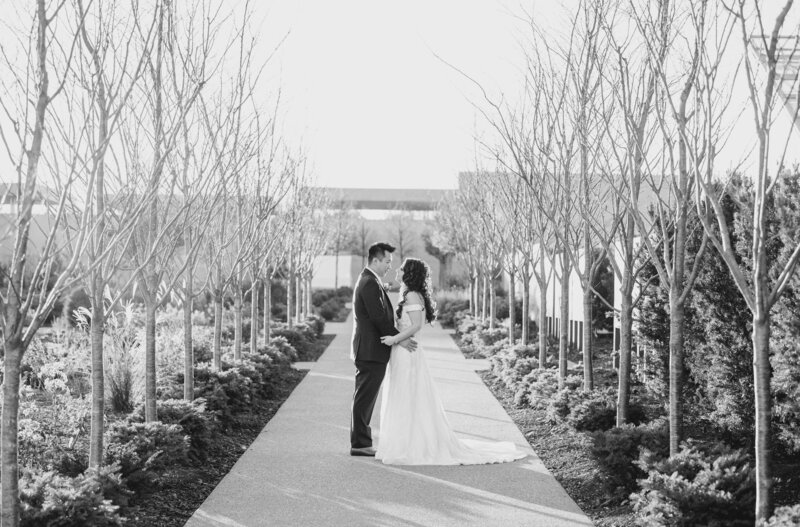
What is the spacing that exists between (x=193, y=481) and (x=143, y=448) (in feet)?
1.82

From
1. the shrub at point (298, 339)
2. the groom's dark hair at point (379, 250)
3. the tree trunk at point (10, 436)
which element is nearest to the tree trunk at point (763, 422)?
the tree trunk at point (10, 436)

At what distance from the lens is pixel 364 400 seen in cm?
714

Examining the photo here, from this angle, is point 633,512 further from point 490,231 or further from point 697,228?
point 490,231

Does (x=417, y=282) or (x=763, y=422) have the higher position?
(x=417, y=282)

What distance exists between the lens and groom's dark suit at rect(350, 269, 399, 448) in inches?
280

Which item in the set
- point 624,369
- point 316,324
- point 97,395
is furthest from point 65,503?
point 316,324

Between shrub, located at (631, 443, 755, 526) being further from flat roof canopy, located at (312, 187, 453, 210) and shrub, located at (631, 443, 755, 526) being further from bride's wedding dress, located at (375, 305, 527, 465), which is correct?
flat roof canopy, located at (312, 187, 453, 210)

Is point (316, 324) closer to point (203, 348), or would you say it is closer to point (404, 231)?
point (203, 348)

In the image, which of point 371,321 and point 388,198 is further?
point 388,198

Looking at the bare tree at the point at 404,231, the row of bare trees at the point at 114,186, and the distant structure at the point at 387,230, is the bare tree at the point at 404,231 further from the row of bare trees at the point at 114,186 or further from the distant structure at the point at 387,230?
the row of bare trees at the point at 114,186

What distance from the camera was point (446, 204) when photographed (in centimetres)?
2659

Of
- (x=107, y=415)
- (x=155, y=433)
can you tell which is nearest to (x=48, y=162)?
(x=155, y=433)

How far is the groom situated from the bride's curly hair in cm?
20

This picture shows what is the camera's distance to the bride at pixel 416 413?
6770mm
